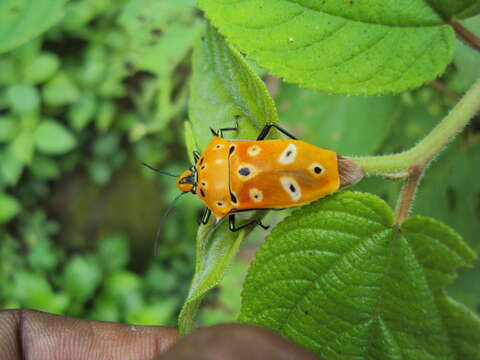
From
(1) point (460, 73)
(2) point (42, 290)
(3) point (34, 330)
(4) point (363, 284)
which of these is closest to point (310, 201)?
(4) point (363, 284)

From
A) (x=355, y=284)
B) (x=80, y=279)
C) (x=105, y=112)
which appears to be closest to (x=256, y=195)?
(x=355, y=284)

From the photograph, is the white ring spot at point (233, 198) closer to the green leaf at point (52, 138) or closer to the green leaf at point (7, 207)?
the green leaf at point (52, 138)

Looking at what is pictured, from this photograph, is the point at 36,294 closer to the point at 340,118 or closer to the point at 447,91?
the point at 340,118

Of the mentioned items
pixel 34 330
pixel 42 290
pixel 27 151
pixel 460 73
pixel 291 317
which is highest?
pixel 460 73

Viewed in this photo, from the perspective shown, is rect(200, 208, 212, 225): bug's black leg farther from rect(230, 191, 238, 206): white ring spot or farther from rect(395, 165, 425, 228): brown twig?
rect(395, 165, 425, 228): brown twig

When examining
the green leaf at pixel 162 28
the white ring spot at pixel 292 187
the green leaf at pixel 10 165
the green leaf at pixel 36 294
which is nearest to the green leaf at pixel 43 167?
the green leaf at pixel 10 165

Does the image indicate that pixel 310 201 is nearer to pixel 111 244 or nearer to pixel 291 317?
pixel 291 317
